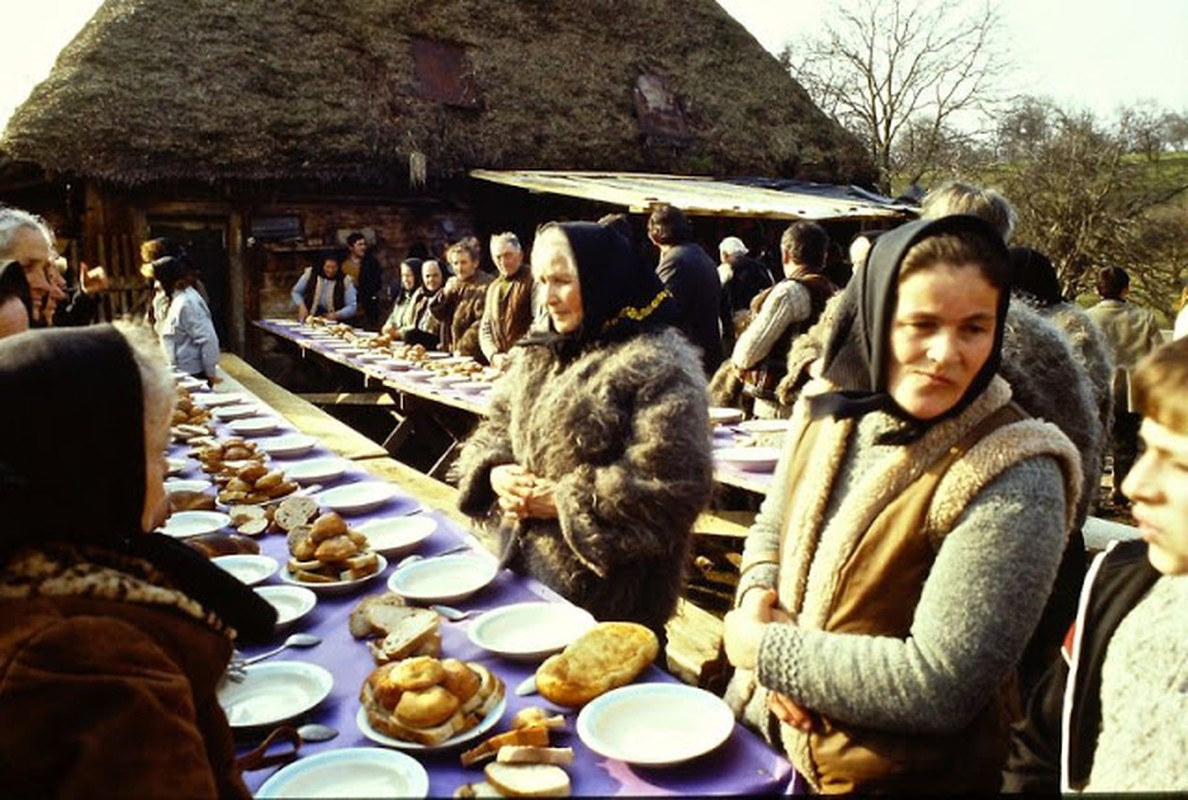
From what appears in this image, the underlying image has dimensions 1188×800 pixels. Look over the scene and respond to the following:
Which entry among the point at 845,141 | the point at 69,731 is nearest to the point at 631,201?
the point at 69,731

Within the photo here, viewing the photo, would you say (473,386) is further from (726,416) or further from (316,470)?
(316,470)

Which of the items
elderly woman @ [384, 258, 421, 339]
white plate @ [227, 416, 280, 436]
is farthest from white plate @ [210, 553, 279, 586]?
elderly woman @ [384, 258, 421, 339]

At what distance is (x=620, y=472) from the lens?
2322 mm

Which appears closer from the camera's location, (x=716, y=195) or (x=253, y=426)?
(x=253, y=426)

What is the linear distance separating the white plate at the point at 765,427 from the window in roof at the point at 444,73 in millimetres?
11588

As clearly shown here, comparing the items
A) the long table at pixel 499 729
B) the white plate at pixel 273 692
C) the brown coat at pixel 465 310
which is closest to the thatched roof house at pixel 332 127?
the brown coat at pixel 465 310

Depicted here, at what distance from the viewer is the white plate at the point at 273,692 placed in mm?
1677

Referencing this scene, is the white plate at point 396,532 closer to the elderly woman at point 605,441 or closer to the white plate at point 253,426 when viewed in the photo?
the elderly woman at point 605,441

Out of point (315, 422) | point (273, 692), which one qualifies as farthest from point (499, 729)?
point (315, 422)

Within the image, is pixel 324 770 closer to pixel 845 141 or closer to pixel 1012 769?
pixel 1012 769

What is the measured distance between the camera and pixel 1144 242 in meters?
16.6

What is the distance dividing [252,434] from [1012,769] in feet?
13.5

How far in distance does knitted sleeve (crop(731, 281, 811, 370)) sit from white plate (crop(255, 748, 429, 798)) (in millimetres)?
3713

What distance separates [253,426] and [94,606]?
364 cm
